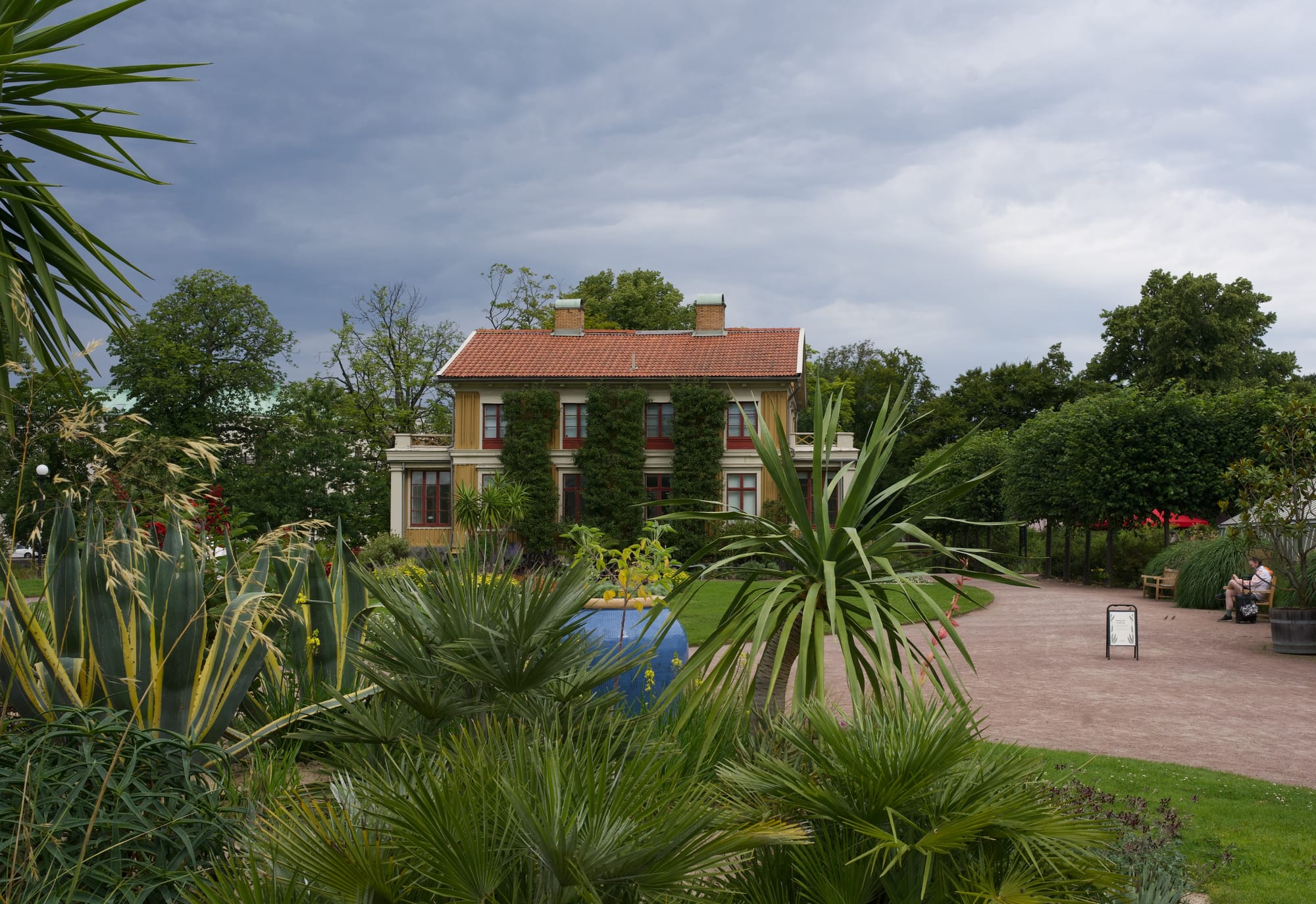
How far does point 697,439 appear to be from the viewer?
3788 cm

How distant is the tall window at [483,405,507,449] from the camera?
3941 centimetres

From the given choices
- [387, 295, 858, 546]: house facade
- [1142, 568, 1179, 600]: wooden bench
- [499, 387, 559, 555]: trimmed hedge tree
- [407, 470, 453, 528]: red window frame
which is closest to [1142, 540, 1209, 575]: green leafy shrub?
[1142, 568, 1179, 600]: wooden bench

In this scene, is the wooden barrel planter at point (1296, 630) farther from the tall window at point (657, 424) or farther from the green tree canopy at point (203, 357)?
the green tree canopy at point (203, 357)

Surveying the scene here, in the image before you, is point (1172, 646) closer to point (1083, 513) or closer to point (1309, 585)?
point (1309, 585)

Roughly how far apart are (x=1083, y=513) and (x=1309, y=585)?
1519 centimetres

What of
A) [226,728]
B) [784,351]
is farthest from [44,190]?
[784,351]

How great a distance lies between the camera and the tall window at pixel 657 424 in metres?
39.1

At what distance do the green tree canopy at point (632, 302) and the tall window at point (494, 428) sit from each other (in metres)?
12.2

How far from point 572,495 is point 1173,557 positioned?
21.1 m

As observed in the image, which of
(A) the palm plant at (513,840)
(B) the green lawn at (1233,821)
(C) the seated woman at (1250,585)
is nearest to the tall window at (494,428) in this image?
(C) the seated woman at (1250,585)

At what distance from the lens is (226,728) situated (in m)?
4.29

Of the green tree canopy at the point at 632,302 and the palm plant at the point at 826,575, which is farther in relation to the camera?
the green tree canopy at the point at 632,302

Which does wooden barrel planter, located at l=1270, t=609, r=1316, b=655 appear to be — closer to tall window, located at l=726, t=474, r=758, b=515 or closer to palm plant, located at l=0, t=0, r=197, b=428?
palm plant, located at l=0, t=0, r=197, b=428

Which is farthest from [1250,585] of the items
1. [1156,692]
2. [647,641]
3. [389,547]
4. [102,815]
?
[389,547]
